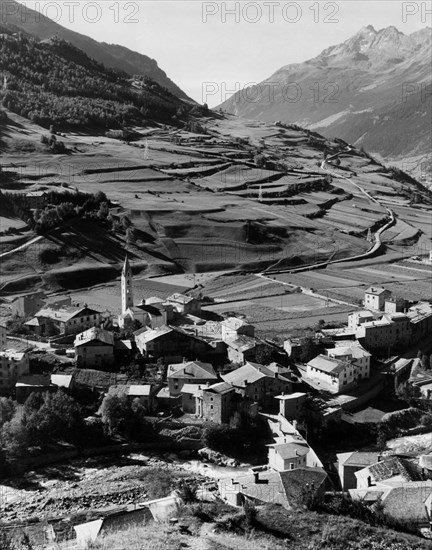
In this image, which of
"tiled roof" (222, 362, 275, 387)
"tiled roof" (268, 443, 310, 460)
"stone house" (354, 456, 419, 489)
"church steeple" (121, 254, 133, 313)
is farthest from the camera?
"church steeple" (121, 254, 133, 313)

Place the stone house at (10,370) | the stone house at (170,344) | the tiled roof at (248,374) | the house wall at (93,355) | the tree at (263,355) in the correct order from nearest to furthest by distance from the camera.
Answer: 1. the tiled roof at (248,374)
2. the stone house at (10,370)
3. the house wall at (93,355)
4. the tree at (263,355)
5. the stone house at (170,344)

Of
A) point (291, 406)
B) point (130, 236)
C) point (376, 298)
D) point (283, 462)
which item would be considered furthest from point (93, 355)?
point (130, 236)

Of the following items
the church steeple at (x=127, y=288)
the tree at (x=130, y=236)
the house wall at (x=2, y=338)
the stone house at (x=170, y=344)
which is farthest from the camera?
the tree at (x=130, y=236)

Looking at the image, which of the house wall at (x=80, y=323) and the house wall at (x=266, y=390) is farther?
the house wall at (x=80, y=323)

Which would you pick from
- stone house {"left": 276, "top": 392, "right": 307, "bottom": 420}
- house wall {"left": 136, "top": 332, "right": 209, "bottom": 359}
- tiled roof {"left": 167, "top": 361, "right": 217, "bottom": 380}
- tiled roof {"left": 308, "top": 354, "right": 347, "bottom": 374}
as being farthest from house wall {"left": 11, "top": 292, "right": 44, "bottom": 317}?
stone house {"left": 276, "top": 392, "right": 307, "bottom": 420}

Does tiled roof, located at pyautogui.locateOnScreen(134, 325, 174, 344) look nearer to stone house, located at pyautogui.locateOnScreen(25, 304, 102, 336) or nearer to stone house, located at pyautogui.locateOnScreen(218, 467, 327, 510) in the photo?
stone house, located at pyautogui.locateOnScreen(25, 304, 102, 336)

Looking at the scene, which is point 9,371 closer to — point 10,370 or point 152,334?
point 10,370

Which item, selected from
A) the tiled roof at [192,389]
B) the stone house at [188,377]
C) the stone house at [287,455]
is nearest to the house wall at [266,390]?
the stone house at [188,377]

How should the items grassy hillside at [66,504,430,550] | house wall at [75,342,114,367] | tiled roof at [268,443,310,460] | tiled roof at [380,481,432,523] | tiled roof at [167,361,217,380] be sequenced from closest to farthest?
1. grassy hillside at [66,504,430,550]
2. tiled roof at [380,481,432,523]
3. tiled roof at [268,443,310,460]
4. tiled roof at [167,361,217,380]
5. house wall at [75,342,114,367]

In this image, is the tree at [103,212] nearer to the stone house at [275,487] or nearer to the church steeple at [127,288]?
the church steeple at [127,288]
